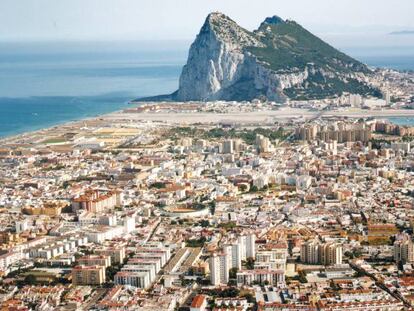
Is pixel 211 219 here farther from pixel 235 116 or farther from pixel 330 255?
pixel 235 116

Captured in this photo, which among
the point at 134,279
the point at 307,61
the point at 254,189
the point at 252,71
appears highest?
the point at 307,61

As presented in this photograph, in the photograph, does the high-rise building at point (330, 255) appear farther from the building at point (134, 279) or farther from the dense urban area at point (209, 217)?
the building at point (134, 279)

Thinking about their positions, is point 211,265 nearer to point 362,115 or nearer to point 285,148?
point 285,148

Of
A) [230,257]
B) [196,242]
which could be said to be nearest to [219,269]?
[230,257]

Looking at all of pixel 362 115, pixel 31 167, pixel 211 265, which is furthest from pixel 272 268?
pixel 362 115

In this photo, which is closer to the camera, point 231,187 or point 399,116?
point 231,187

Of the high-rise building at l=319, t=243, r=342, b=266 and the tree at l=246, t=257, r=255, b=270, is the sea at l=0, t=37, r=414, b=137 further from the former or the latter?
the high-rise building at l=319, t=243, r=342, b=266
